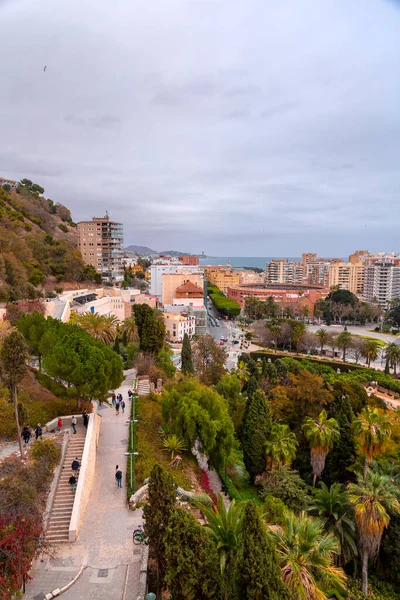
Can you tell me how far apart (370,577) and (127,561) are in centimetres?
966

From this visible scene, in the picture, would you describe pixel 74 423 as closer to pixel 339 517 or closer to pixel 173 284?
pixel 339 517

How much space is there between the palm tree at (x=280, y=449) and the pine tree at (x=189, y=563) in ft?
33.1

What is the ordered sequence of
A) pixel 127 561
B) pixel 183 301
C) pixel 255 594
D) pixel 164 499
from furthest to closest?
1. pixel 183 301
2. pixel 127 561
3. pixel 164 499
4. pixel 255 594

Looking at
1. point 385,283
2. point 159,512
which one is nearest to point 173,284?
point 159,512

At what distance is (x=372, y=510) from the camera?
40.1 ft

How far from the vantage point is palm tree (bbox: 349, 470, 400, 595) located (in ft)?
40.1

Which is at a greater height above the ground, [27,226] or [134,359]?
[27,226]

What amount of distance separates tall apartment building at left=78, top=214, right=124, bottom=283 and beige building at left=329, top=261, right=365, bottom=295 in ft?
226

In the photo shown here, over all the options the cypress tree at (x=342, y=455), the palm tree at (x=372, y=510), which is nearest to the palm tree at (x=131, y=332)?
the cypress tree at (x=342, y=455)

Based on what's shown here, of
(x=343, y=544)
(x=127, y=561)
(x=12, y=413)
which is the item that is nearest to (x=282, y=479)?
(x=343, y=544)

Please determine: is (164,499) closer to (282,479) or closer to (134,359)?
(282,479)

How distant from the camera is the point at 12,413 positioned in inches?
575

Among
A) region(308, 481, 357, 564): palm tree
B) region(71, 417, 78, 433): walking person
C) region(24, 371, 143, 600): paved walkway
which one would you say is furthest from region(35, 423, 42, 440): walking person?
region(308, 481, 357, 564): palm tree

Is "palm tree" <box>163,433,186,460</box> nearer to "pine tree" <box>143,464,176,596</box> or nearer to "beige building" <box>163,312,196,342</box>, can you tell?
"pine tree" <box>143,464,176,596</box>
